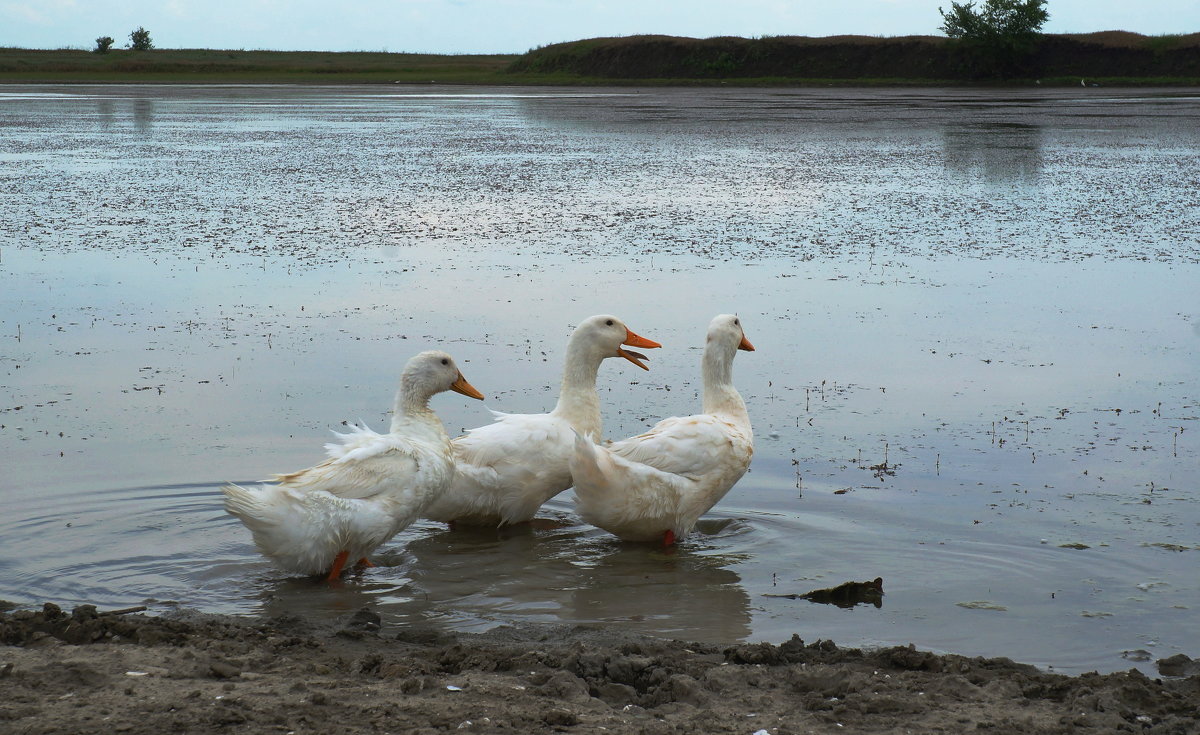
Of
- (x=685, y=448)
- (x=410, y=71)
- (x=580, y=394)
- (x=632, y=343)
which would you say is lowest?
(x=685, y=448)

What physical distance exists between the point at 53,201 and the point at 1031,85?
56325mm

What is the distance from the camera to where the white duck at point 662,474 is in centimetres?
674

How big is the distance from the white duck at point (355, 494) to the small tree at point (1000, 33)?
65.8 m

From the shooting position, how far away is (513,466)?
7195mm

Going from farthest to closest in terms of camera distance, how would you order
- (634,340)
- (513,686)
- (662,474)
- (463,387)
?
(634,340), (463,387), (662,474), (513,686)

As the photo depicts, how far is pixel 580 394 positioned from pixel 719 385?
840mm

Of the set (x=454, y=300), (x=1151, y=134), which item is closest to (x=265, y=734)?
(x=454, y=300)

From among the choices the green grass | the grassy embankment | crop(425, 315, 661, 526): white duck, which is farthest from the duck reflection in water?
the grassy embankment

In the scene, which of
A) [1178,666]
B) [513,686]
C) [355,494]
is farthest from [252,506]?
[1178,666]

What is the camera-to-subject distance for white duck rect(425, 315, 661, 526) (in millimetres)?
7160

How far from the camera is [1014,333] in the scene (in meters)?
10.9

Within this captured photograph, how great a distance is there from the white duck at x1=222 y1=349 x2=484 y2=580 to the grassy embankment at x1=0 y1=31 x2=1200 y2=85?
63328 millimetres

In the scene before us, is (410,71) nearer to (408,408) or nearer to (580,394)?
(580,394)

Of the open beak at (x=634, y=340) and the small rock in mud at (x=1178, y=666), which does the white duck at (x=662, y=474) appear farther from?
the small rock in mud at (x=1178, y=666)
